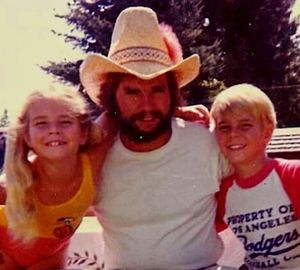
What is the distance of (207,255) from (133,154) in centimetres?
48

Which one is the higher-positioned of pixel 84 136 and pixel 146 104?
pixel 146 104

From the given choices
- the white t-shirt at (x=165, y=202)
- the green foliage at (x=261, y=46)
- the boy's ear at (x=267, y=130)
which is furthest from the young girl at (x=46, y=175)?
the green foliage at (x=261, y=46)

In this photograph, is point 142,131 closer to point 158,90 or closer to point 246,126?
point 158,90

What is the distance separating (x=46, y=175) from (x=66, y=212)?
0.50ft

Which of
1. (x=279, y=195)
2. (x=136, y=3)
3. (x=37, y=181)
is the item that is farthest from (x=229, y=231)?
(x=136, y=3)

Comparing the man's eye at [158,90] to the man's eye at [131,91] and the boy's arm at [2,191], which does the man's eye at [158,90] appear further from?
the boy's arm at [2,191]

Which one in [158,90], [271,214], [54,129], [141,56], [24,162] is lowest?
[271,214]

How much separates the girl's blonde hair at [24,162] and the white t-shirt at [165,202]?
8.0 inches

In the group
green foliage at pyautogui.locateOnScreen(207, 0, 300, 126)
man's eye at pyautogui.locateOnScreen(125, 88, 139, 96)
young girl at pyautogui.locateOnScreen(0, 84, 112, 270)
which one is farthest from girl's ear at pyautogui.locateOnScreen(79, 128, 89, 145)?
green foliage at pyautogui.locateOnScreen(207, 0, 300, 126)

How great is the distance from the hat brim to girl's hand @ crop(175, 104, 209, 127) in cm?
10

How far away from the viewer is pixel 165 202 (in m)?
2.95

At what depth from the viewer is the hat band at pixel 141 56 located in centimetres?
305

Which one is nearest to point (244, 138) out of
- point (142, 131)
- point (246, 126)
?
point (246, 126)

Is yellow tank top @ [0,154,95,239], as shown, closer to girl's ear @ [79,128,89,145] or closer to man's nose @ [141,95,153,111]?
girl's ear @ [79,128,89,145]
